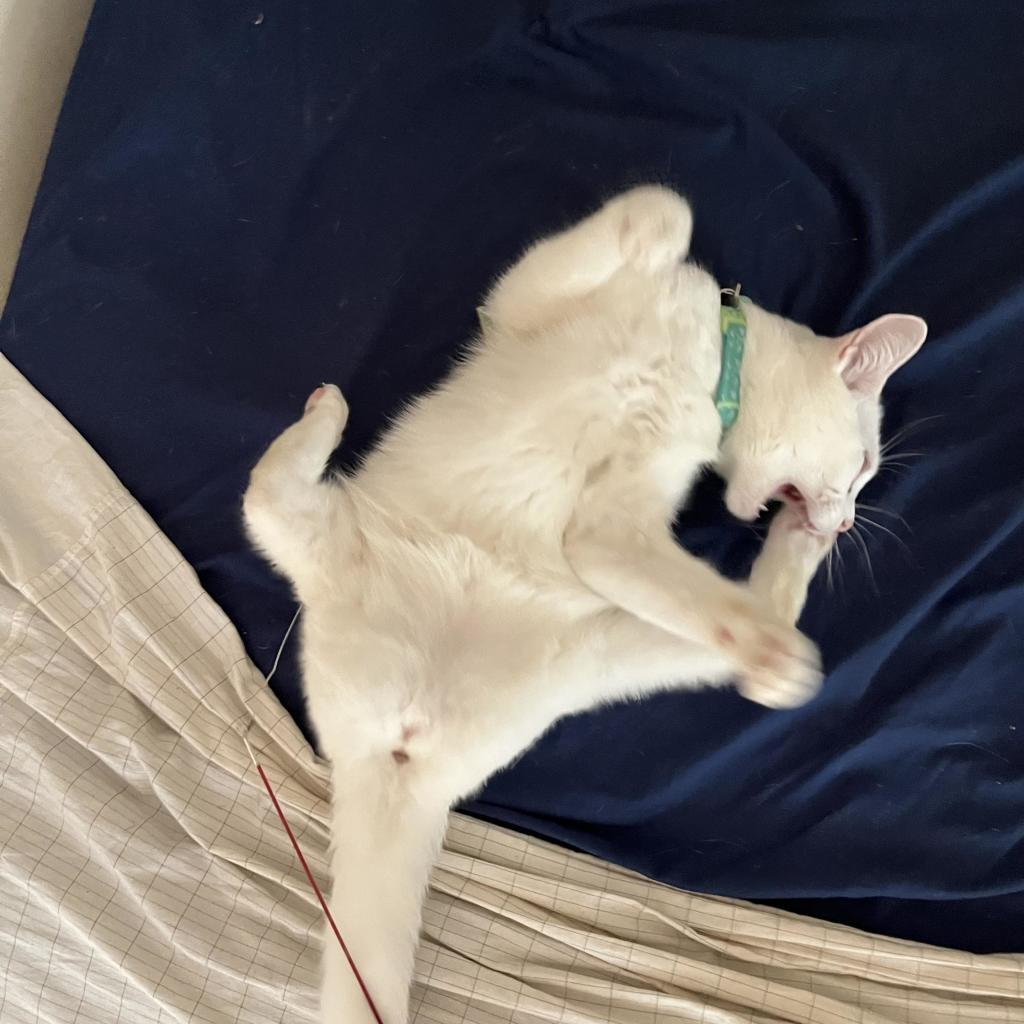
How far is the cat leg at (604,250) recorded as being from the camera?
1.42m

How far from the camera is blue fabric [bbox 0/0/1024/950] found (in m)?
1.49

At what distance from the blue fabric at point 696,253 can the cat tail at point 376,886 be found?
0.98 feet

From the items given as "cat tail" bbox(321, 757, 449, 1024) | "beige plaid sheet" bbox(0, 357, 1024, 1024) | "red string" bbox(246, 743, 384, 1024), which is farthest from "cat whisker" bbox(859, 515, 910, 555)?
"red string" bbox(246, 743, 384, 1024)

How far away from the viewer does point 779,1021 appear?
1.42 metres

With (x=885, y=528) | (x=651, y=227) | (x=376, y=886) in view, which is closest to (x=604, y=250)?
(x=651, y=227)

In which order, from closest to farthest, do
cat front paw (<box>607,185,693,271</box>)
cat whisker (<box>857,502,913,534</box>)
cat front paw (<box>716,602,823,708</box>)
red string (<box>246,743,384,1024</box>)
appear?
1. cat front paw (<box>716,602,823,708</box>)
2. red string (<box>246,743,384,1024</box>)
3. cat front paw (<box>607,185,693,271</box>)
4. cat whisker (<box>857,502,913,534</box>)

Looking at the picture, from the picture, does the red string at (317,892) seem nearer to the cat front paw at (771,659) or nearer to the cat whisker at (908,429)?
the cat front paw at (771,659)

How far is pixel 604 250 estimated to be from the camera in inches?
56.1

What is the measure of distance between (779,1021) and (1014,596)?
80 cm

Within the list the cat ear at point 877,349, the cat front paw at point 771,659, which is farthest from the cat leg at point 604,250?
the cat front paw at point 771,659

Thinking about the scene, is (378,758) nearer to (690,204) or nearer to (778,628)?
(778,628)

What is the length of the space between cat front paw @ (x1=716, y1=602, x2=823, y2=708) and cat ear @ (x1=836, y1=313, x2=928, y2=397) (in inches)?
19.9

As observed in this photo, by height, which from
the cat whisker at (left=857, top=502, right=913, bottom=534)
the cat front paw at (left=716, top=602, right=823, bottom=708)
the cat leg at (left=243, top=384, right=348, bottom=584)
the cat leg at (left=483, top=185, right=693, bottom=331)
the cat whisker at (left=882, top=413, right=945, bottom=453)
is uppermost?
the cat leg at (left=483, top=185, right=693, bottom=331)

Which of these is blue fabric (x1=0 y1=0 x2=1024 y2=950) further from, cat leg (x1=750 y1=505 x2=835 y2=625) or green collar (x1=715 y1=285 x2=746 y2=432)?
green collar (x1=715 y1=285 x2=746 y2=432)
